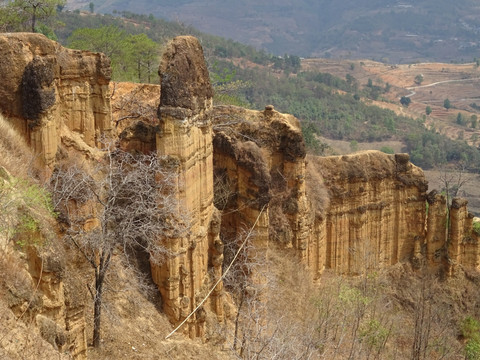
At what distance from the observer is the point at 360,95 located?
10225 centimetres

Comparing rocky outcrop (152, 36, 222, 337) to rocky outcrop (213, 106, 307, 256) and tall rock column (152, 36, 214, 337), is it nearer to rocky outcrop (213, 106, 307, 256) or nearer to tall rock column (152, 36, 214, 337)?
tall rock column (152, 36, 214, 337)

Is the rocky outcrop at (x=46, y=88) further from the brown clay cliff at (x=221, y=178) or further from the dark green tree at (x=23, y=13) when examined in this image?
the dark green tree at (x=23, y=13)

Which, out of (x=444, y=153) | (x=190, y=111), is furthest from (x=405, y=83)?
(x=190, y=111)

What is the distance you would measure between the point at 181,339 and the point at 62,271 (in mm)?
4694

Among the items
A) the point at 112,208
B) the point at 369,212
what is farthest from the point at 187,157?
the point at 369,212

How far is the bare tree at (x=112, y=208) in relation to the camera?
12477 millimetres

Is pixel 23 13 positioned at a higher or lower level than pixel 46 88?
higher

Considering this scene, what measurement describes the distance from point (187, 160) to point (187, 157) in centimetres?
7

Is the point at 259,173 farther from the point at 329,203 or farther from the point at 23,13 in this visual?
the point at 23,13

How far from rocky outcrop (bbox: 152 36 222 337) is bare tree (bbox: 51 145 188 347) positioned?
33 centimetres

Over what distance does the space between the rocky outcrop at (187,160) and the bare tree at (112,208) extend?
1.09 ft

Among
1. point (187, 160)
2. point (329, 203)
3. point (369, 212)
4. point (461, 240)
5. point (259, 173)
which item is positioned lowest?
point (461, 240)

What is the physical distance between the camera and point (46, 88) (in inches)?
558

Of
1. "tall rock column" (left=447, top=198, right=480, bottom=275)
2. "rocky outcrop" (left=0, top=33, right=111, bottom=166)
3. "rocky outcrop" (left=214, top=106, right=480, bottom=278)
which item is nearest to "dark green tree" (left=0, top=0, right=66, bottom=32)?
"rocky outcrop" (left=0, top=33, right=111, bottom=166)
